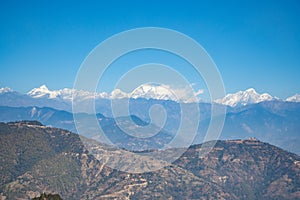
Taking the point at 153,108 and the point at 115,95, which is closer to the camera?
the point at 115,95

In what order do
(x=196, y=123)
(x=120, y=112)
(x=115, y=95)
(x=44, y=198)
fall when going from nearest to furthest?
(x=196, y=123), (x=115, y=95), (x=120, y=112), (x=44, y=198)

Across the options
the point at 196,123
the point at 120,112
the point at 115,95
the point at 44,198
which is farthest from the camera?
the point at 44,198

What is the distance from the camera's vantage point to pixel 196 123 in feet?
234

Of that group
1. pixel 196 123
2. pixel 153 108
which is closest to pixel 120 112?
pixel 153 108

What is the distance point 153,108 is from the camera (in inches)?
3777

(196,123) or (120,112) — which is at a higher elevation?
(120,112)

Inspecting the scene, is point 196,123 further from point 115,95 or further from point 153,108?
point 153,108

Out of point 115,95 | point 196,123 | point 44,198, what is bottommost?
point 44,198

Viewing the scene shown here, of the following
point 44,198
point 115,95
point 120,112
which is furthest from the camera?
point 44,198

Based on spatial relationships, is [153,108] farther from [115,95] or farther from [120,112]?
[115,95]

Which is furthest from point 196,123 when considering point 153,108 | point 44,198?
point 44,198

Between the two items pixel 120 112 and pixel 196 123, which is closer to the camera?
pixel 196 123

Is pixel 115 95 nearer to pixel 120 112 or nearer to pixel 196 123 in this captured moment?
pixel 120 112

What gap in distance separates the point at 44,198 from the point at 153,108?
41.3 metres
